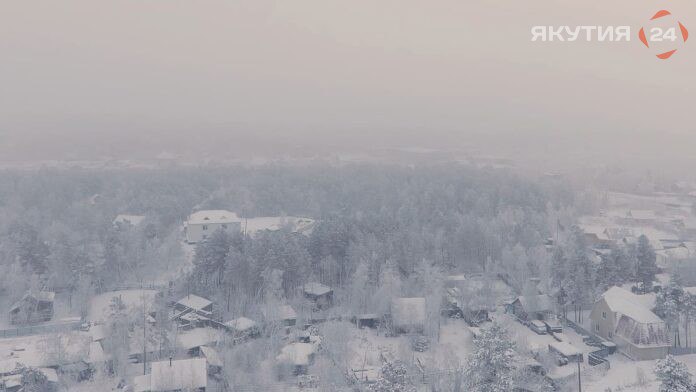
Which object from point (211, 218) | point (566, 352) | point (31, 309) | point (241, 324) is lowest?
point (566, 352)

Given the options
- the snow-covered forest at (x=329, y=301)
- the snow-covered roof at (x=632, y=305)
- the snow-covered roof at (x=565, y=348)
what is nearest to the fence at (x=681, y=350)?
the snow-covered forest at (x=329, y=301)

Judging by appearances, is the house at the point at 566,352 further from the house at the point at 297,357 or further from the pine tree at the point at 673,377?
the house at the point at 297,357

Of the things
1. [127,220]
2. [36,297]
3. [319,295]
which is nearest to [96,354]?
[36,297]

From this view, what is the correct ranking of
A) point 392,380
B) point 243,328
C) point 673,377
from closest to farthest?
point 392,380, point 673,377, point 243,328

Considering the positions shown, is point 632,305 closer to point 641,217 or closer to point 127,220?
point 641,217

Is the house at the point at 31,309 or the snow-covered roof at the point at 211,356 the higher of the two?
the house at the point at 31,309
